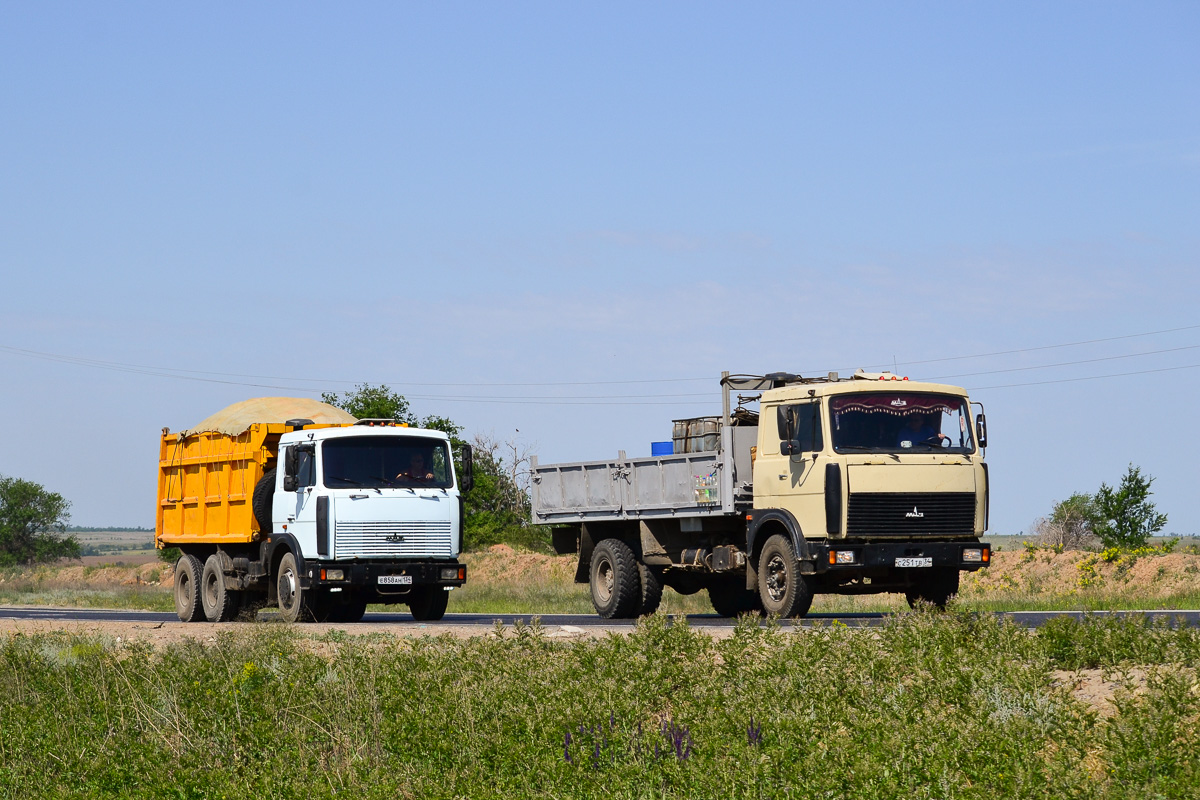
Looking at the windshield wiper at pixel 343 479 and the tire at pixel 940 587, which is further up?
the windshield wiper at pixel 343 479

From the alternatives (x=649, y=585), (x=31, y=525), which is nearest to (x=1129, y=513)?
(x=649, y=585)

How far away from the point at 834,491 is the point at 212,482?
37.6 ft

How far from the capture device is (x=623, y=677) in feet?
32.5

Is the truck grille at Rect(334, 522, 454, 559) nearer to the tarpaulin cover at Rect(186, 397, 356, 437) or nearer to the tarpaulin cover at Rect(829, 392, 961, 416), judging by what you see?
the tarpaulin cover at Rect(186, 397, 356, 437)

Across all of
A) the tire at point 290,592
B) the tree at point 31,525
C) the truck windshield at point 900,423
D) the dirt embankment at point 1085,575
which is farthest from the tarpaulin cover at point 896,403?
the tree at point 31,525

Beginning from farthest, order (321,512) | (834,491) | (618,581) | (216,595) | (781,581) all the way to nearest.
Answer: (216,595) → (618,581) → (321,512) → (781,581) → (834,491)

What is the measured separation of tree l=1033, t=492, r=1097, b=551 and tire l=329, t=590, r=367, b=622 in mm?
31658

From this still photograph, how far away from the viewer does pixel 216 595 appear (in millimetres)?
23172

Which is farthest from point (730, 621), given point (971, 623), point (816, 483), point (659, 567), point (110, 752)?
point (110, 752)

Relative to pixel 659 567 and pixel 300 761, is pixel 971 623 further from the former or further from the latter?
pixel 659 567

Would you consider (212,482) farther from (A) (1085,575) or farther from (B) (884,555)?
(A) (1085,575)

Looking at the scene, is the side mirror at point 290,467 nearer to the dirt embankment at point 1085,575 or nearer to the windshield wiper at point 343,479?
the windshield wiper at point 343,479

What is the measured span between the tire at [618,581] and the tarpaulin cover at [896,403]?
492 cm

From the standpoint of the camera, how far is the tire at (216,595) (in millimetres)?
22828
